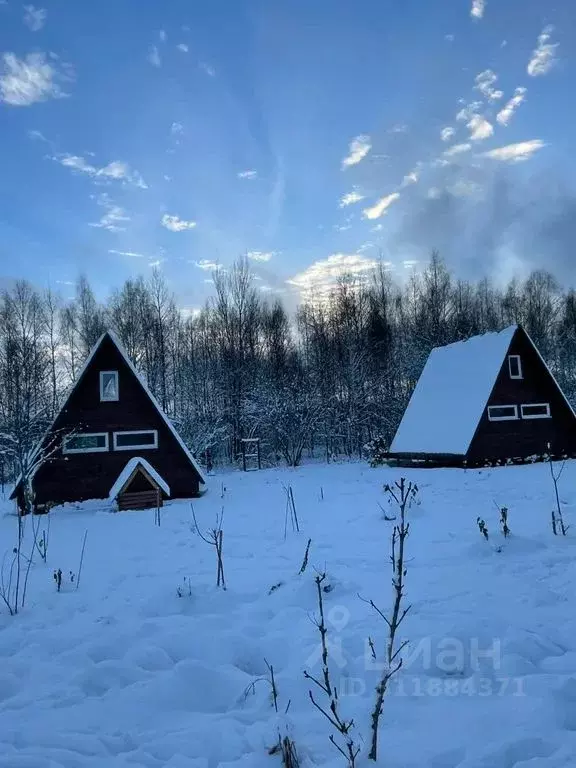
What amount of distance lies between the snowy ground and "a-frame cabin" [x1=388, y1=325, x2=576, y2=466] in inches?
474

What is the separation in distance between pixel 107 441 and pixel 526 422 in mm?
17277

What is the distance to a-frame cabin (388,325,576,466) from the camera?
20.1m

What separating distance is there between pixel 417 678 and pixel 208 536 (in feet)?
20.2

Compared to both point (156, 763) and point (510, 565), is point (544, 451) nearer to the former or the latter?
point (510, 565)

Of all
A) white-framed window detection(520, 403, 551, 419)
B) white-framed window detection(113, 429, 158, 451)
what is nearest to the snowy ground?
white-framed window detection(113, 429, 158, 451)

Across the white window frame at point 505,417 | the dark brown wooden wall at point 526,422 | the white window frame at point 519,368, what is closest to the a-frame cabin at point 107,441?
the dark brown wooden wall at point 526,422

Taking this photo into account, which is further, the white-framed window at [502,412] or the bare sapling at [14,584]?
the white-framed window at [502,412]

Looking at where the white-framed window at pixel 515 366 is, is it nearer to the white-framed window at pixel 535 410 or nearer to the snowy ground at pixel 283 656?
the white-framed window at pixel 535 410

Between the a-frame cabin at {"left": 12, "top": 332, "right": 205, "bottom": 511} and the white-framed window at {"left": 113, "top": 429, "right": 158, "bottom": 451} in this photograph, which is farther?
the white-framed window at {"left": 113, "top": 429, "right": 158, "bottom": 451}

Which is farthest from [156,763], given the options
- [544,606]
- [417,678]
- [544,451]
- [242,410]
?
[242,410]

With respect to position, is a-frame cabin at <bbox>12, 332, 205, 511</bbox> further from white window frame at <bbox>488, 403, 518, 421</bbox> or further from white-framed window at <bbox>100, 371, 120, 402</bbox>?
white window frame at <bbox>488, 403, 518, 421</bbox>

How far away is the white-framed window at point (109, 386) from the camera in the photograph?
16.1 meters

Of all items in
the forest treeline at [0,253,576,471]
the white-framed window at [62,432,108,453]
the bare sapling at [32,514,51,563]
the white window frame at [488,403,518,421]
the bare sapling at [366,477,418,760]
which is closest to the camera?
the bare sapling at [366,477,418,760]

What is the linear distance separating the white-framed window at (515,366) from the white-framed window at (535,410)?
4.45ft
